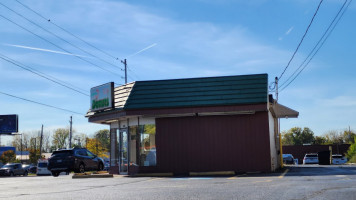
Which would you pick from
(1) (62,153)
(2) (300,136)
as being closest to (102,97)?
A: (1) (62,153)

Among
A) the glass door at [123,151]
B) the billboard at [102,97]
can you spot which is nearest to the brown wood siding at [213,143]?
the glass door at [123,151]

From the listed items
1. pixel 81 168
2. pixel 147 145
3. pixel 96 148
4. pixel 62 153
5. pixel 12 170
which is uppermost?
pixel 147 145

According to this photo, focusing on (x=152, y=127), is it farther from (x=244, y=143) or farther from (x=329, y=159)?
(x=329, y=159)

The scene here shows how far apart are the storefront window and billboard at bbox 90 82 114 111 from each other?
2338 mm

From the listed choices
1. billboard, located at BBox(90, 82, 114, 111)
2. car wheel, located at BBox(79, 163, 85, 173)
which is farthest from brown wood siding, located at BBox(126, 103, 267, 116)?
car wheel, located at BBox(79, 163, 85, 173)

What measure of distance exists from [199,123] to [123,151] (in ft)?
17.1

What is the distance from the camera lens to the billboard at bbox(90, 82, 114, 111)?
75.2ft

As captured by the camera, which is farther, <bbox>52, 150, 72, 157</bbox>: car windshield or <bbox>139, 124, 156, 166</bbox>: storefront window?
<bbox>52, 150, 72, 157</bbox>: car windshield

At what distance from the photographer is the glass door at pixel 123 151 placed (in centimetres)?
2334

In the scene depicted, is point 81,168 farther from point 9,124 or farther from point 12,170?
point 9,124

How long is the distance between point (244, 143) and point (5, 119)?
59440mm

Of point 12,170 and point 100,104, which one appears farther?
point 12,170

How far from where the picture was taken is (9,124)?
229ft

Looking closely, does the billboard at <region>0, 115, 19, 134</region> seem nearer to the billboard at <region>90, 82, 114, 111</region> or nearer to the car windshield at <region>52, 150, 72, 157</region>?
the car windshield at <region>52, 150, 72, 157</region>
